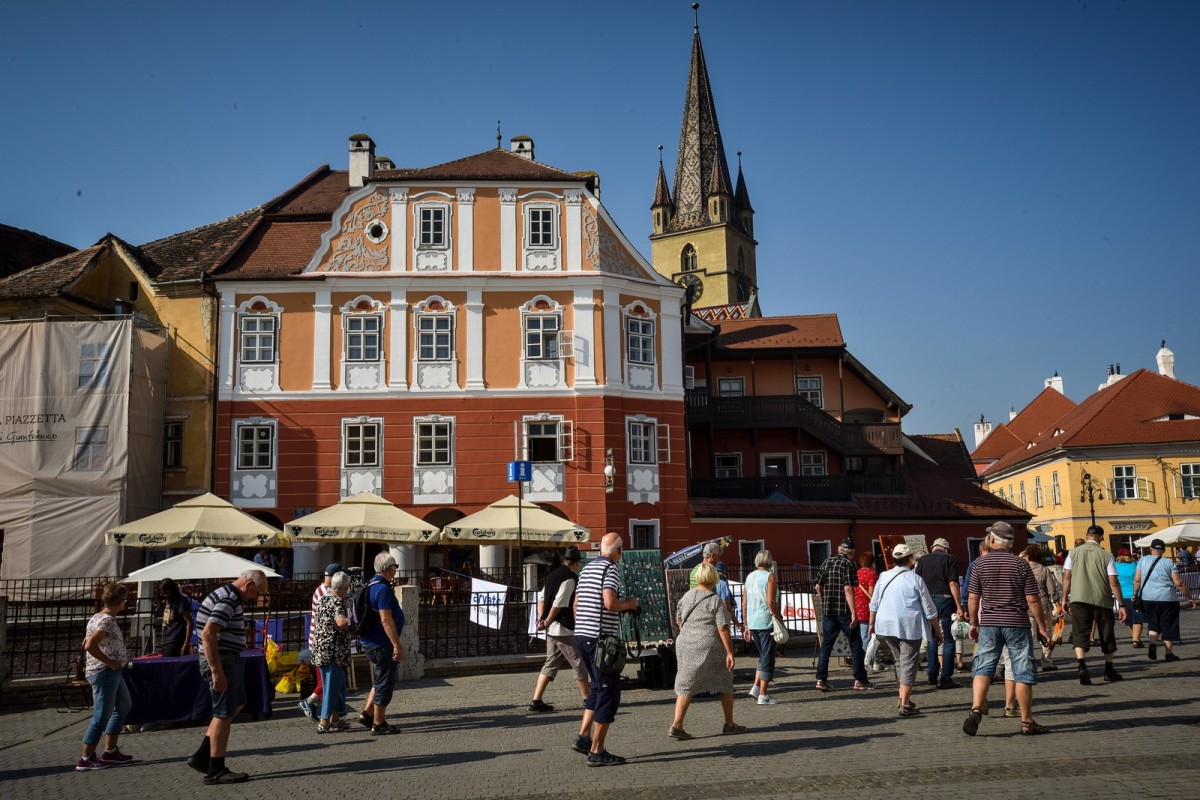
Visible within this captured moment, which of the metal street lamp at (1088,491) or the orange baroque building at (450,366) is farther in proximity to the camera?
the metal street lamp at (1088,491)

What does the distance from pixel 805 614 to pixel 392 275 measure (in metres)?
17.6

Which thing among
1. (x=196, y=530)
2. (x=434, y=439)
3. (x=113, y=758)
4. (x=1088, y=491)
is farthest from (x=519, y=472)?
(x=1088, y=491)

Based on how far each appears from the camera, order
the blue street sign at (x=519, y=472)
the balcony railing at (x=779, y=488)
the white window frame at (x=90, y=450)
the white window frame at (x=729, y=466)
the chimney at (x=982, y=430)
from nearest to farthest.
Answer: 1. the blue street sign at (x=519, y=472)
2. the white window frame at (x=90, y=450)
3. the balcony railing at (x=779, y=488)
4. the white window frame at (x=729, y=466)
5. the chimney at (x=982, y=430)

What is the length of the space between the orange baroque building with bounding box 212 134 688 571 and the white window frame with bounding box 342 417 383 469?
40 millimetres

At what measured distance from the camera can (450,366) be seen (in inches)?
1232

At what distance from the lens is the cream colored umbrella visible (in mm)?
22984

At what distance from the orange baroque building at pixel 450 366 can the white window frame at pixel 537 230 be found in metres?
0.04

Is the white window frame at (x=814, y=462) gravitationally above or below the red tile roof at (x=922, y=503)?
above

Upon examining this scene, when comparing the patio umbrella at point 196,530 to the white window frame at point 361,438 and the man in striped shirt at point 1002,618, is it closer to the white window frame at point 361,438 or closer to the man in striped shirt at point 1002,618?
the white window frame at point 361,438

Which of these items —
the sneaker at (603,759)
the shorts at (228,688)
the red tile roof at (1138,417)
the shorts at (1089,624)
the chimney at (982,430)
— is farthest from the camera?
the chimney at (982,430)

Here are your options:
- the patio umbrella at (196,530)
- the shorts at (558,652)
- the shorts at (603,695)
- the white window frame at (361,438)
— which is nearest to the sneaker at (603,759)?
the shorts at (603,695)

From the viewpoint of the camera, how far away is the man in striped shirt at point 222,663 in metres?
9.29

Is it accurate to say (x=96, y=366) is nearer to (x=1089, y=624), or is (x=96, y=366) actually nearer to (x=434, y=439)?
(x=434, y=439)

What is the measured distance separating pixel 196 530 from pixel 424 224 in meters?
13.0
